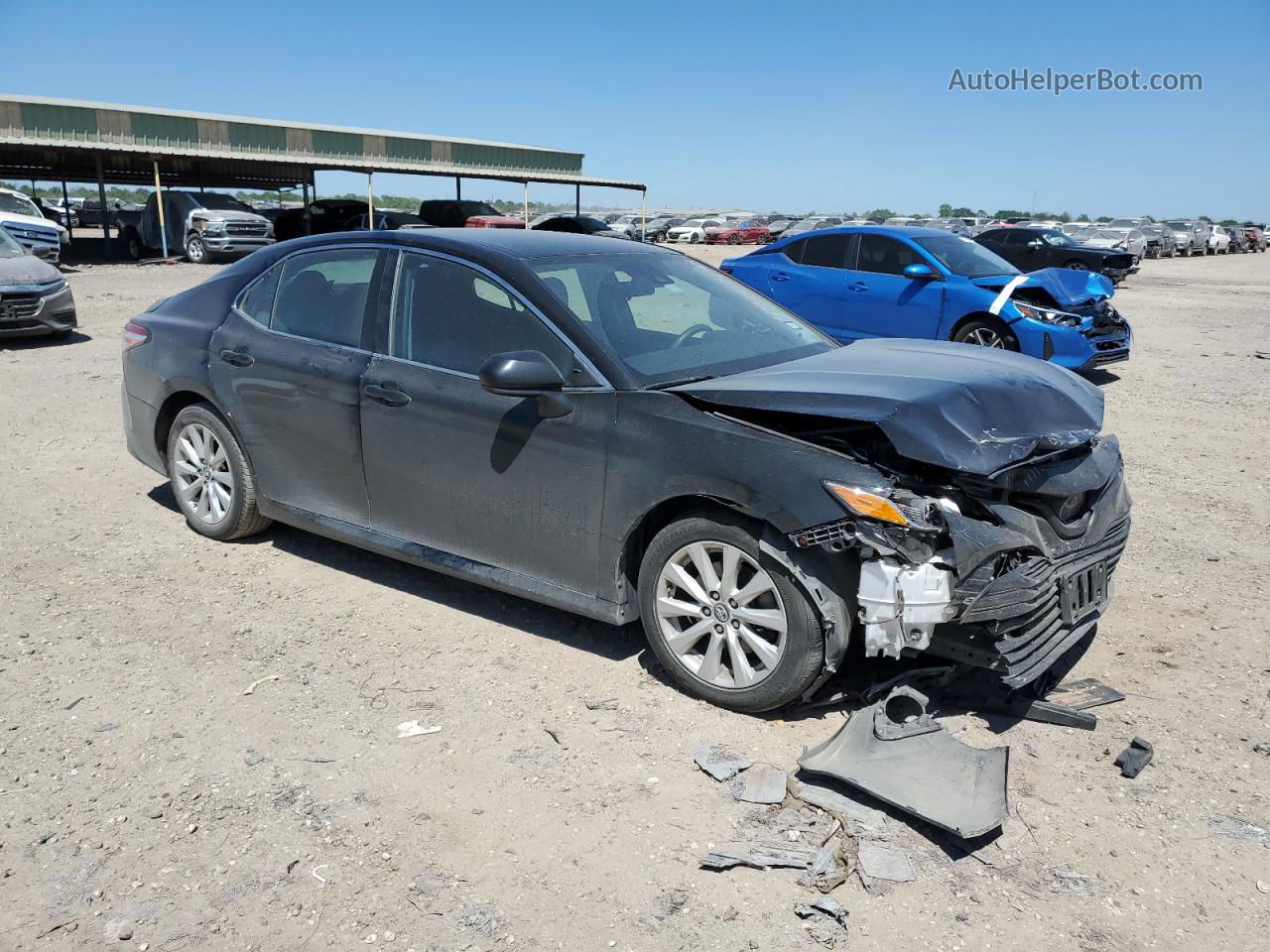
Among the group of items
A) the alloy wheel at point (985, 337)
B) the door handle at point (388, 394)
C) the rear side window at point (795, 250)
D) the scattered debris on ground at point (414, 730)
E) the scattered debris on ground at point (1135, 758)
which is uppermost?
the rear side window at point (795, 250)

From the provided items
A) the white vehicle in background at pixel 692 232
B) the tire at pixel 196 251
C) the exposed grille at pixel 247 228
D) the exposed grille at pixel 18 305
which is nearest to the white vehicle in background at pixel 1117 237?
the white vehicle in background at pixel 692 232

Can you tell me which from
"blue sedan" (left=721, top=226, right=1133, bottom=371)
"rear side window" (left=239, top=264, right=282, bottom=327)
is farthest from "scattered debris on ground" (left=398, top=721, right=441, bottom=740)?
"blue sedan" (left=721, top=226, right=1133, bottom=371)

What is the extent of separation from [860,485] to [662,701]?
1212 mm

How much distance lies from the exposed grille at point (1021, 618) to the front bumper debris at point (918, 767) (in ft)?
0.88

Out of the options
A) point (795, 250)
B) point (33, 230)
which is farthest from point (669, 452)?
point (33, 230)

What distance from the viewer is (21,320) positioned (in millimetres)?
11914

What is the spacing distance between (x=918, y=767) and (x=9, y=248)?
13382 mm

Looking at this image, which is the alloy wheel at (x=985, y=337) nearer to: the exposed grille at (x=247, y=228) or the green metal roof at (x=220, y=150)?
the exposed grille at (x=247, y=228)

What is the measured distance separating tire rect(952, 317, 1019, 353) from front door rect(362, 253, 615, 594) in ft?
24.2

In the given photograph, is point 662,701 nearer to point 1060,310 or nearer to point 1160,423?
point 1160,423

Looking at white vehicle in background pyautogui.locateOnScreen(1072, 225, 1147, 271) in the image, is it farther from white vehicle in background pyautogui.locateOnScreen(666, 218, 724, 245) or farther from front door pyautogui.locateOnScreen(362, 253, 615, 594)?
front door pyautogui.locateOnScreen(362, 253, 615, 594)

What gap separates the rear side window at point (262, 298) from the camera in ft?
17.2

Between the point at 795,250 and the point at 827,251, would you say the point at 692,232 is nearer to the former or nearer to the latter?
the point at 795,250

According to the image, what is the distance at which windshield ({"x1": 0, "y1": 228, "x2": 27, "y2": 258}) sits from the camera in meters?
12.4
